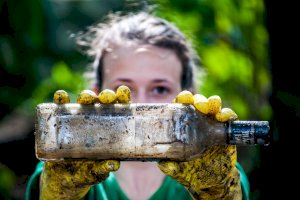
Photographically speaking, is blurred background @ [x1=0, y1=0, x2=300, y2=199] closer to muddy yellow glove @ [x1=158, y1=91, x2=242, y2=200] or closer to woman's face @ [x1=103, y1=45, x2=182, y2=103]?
woman's face @ [x1=103, y1=45, x2=182, y2=103]

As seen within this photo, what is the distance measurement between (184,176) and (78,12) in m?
1.93

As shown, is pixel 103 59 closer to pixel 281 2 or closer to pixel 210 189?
pixel 281 2

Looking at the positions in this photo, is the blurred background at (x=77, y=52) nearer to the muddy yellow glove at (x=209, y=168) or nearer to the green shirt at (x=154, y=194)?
the green shirt at (x=154, y=194)

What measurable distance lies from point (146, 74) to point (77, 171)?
607mm

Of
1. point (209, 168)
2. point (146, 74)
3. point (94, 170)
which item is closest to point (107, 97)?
point (94, 170)

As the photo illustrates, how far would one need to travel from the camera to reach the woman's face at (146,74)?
179cm

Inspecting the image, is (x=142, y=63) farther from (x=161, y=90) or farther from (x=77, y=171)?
(x=77, y=171)

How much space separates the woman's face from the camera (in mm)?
1786

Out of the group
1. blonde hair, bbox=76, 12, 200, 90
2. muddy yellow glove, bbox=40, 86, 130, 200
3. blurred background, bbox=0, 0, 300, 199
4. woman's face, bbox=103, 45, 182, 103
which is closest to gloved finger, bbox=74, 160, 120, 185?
muddy yellow glove, bbox=40, 86, 130, 200

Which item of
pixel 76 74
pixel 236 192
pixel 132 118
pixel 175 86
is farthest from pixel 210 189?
pixel 76 74

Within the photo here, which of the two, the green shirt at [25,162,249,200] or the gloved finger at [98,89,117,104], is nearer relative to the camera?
the gloved finger at [98,89,117,104]

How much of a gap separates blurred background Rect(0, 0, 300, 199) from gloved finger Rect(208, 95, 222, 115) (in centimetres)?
135

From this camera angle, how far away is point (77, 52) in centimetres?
288

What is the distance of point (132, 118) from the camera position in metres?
1.18
